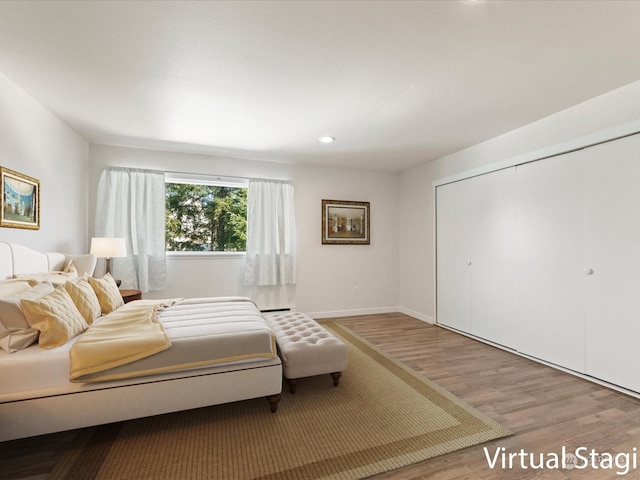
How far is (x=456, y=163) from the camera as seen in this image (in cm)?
419

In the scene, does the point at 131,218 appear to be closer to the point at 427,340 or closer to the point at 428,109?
the point at 428,109

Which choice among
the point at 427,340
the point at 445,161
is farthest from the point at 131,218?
the point at 445,161

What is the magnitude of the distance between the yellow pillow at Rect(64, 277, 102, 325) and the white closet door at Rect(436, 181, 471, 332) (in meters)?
4.09

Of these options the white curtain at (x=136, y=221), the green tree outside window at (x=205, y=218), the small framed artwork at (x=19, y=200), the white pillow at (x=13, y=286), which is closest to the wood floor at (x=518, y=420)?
the white pillow at (x=13, y=286)

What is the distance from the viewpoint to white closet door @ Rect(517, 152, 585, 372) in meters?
2.79

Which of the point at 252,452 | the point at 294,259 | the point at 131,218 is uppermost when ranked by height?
the point at 131,218

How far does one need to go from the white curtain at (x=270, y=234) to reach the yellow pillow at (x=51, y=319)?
2646 mm

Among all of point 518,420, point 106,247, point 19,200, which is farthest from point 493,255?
point 19,200

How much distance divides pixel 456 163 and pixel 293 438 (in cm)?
388

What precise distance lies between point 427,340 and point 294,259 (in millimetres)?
2232

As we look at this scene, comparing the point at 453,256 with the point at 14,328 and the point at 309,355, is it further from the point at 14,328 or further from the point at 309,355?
the point at 14,328

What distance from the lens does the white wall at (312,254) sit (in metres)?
4.29

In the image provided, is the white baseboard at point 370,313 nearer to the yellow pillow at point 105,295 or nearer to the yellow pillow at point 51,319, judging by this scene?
the yellow pillow at point 105,295

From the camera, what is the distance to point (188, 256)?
4.37m
